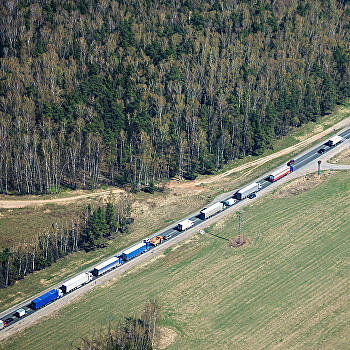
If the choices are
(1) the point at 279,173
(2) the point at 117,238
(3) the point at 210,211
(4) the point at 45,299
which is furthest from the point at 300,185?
(4) the point at 45,299

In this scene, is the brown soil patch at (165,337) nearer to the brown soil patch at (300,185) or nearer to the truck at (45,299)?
the truck at (45,299)

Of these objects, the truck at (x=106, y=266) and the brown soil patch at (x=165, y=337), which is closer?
the brown soil patch at (x=165, y=337)

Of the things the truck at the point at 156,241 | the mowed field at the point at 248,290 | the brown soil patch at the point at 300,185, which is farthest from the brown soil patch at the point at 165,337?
the brown soil patch at the point at 300,185

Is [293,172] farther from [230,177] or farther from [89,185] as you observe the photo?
[89,185]

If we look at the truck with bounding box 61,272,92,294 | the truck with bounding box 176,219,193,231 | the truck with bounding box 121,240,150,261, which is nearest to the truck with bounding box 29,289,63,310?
the truck with bounding box 61,272,92,294

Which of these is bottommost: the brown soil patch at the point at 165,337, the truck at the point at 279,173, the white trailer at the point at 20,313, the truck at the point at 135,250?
the white trailer at the point at 20,313

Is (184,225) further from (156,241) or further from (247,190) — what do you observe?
(247,190)
